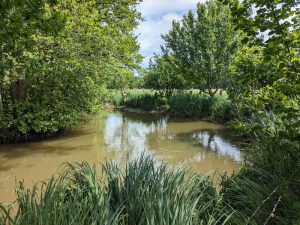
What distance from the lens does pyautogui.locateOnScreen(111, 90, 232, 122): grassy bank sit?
1547 centimetres

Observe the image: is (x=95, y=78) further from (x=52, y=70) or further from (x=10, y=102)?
(x=10, y=102)

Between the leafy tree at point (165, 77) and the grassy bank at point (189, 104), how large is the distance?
808 millimetres

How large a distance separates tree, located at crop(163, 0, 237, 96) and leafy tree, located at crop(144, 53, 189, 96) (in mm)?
2009

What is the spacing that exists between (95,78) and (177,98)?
867 cm

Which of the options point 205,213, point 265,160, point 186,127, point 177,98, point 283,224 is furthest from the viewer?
point 177,98

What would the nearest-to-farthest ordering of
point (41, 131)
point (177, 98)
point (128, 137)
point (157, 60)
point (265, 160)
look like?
point (265, 160)
point (41, 131)
point (128, 137)
point (177, 98)
point (157, 60)

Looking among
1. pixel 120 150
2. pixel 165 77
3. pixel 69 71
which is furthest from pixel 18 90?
pixel 165 77

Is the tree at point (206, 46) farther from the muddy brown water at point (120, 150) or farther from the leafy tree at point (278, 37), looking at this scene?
the leafy tree at point (278, 37)

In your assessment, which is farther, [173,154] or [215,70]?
[215,70]

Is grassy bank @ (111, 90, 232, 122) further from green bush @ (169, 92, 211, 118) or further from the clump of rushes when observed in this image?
the clump of rushes

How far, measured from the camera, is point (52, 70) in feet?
33.9

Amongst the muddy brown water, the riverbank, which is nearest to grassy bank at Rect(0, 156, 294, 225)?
the muddy brown water

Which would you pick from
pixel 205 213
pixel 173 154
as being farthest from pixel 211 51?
pixel 205 213

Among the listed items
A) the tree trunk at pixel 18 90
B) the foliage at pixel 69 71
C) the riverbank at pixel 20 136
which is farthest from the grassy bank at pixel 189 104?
the tree trunk at pixel 18 90
